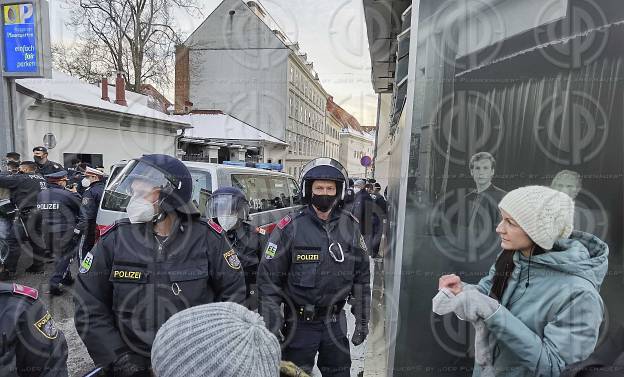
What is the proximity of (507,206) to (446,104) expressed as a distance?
34.8 inches

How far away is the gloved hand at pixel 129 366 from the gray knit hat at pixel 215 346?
113 centimetres

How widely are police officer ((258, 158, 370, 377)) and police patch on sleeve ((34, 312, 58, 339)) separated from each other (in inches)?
44.5

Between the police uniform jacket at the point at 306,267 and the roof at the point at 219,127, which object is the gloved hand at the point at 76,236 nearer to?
the police uniform jacket at the point at 306,267

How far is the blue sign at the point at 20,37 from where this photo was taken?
7.94 meters

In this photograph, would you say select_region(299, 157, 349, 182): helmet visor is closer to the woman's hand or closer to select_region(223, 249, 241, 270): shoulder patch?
select_region(223, 249, 241, 270): shoulder patch

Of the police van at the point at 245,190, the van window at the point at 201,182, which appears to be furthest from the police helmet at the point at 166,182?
the van window at the point at 201,182

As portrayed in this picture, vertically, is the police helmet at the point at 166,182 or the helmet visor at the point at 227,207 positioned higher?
the police helmet at the point at 166,182

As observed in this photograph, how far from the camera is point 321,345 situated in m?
2.50

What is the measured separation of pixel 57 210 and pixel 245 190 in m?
2.62

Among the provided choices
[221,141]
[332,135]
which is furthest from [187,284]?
[332,135]

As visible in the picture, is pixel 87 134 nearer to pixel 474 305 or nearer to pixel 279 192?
pixel 279 192

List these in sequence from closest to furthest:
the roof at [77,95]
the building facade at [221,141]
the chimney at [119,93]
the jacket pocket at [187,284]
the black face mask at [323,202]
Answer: the jacket pocket at [187,284], the black face mask at [323,202], the roof at [77,95], the chimney at [119,93], the building facade at [221,141]

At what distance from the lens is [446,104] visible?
225 cm

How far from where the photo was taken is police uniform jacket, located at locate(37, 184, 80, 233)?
5250 mm
